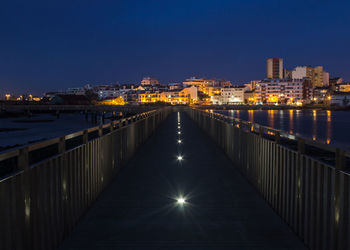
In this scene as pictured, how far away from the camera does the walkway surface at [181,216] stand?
434 cm

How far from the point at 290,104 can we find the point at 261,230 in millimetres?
187082

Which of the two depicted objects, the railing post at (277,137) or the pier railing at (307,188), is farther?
the railing post at (277,137)

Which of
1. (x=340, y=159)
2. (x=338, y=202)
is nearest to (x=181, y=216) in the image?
(x=338, y=202)

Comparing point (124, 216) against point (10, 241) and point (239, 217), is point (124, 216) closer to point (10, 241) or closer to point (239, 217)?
point (239, 217)

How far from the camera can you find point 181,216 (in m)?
5.31

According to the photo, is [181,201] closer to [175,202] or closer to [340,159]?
[175,202]

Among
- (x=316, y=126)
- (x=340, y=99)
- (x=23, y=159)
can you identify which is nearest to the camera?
(x=23, y=159)

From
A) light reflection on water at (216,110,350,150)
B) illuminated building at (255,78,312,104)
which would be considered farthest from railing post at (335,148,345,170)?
illuminated building at (255,78,312,104)

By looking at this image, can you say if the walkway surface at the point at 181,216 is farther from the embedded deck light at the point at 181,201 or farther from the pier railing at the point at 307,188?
the pier railing at the point at 307,188

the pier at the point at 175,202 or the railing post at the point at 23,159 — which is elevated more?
the railing post at the point at 23,159

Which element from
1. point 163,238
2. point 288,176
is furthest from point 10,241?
point 288,176

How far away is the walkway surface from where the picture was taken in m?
4.34

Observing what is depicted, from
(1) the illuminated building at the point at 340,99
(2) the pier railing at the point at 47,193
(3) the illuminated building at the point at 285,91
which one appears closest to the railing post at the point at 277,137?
(2) the pier railing at the point at 47,193

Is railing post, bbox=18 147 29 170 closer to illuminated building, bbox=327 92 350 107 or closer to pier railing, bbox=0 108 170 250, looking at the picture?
pier railing, bbox=0 108 170 250
